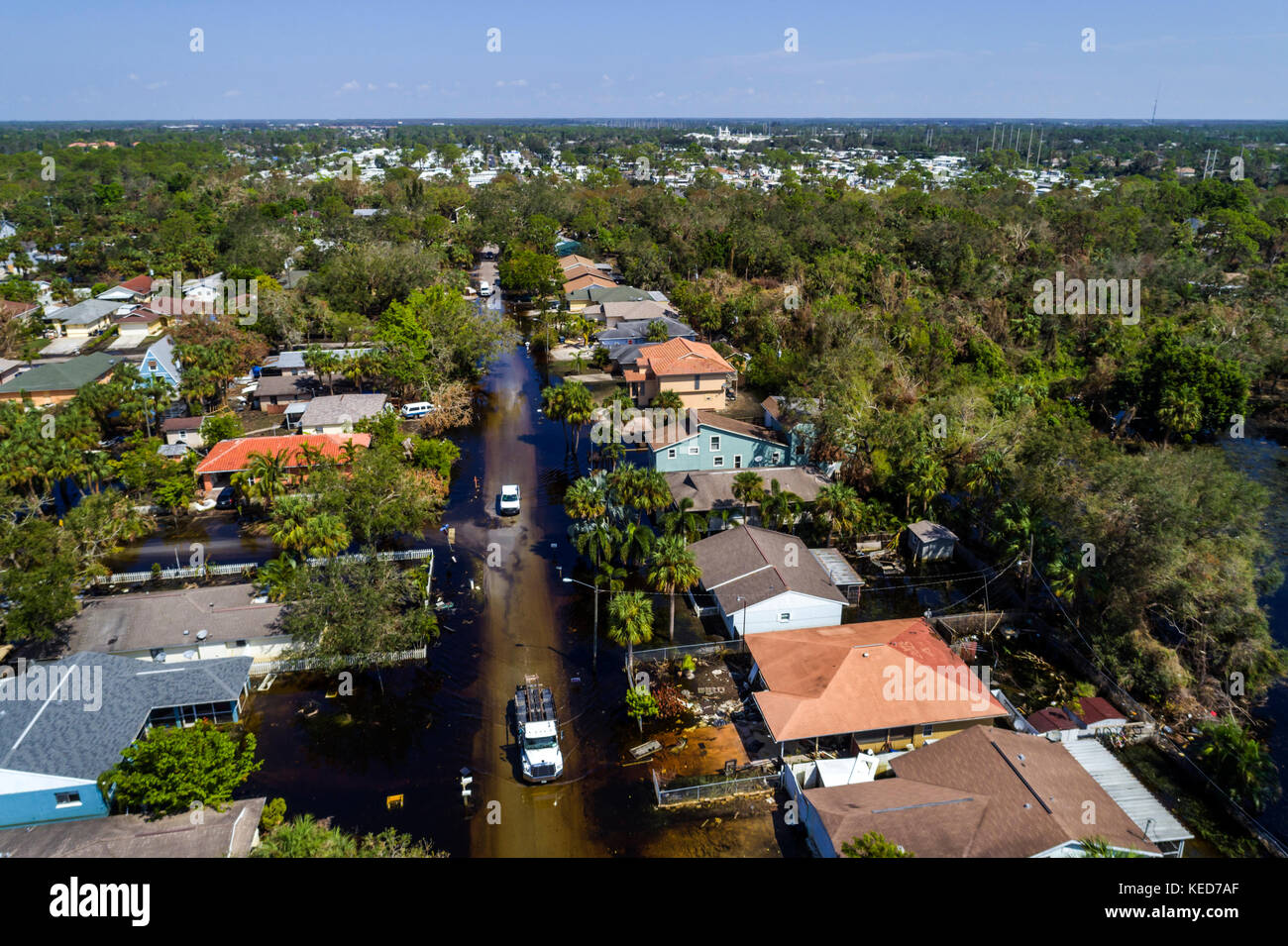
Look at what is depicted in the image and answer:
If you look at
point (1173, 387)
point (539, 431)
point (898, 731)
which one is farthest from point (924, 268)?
point (898, 731)

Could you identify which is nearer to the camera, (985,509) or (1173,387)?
(985,509)

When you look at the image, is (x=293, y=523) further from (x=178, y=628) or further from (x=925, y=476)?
(x=925, y=476)

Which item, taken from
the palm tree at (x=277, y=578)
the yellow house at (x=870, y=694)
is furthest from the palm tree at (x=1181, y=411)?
the palm tree at (x=277, y=578)

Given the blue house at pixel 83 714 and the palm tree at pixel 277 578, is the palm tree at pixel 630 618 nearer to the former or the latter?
the palm tree at pixel 277 578

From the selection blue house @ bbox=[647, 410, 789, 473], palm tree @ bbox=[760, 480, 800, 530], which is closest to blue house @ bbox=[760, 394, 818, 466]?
blue house @ bbox=[647, 410, 789, 473]

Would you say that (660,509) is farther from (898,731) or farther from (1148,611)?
(1148,611)

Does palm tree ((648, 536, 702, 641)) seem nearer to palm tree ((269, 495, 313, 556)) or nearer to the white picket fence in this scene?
the white picket fence
